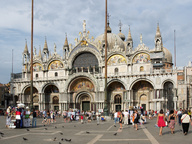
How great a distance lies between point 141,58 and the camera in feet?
159

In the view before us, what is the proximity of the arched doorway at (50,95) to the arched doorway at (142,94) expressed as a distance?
1631 cm

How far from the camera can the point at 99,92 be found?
4962cm

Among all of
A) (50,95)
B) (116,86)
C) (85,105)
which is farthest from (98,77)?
(50,95)

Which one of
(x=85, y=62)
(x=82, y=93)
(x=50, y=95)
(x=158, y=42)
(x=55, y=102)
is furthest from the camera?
(x=50, y=95)

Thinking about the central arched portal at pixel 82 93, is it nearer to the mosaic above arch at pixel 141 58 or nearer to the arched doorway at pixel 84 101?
the arched doorway at pixel 84 101

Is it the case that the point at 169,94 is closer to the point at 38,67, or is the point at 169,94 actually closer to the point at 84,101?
the point at 84,101

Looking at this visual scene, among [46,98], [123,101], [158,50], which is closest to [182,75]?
[158,50]

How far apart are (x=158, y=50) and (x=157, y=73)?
4.67 m

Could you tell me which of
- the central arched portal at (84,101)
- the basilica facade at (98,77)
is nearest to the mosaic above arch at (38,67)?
the basilica facade at (98,77)

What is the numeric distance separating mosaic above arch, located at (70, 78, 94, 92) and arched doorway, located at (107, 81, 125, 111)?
3627 mm

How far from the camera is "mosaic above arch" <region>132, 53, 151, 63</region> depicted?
157 feet

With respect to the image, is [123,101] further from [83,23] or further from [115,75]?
[83,23]

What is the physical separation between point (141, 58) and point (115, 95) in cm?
830

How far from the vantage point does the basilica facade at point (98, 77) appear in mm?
47031
